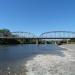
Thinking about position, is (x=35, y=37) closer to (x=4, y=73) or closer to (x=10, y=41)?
(x=10, y=41)

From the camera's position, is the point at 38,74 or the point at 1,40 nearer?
the point at 38,74

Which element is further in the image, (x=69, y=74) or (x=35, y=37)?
(x=35, y=37)

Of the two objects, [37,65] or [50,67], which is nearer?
[50,67]

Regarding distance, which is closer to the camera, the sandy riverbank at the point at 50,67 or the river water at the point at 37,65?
the sandy riverbank at the point at 50,67

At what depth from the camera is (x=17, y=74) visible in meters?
19.6

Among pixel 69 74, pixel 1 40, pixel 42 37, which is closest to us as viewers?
pixel 69 74

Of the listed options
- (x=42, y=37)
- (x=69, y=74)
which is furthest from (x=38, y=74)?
(x=42, y=37)

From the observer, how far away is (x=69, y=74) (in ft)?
63.4

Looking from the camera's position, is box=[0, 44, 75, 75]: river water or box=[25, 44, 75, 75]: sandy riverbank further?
box=[0, 44, 75, 75]: river water

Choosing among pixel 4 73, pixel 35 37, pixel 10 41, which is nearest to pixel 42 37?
pixel 35 37

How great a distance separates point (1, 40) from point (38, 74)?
518 ft

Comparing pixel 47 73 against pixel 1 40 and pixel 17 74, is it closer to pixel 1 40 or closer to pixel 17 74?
pixel 17 74

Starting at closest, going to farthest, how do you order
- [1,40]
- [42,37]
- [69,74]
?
[69,74]
[1,40]
[42,37]

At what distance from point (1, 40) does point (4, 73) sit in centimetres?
15628
